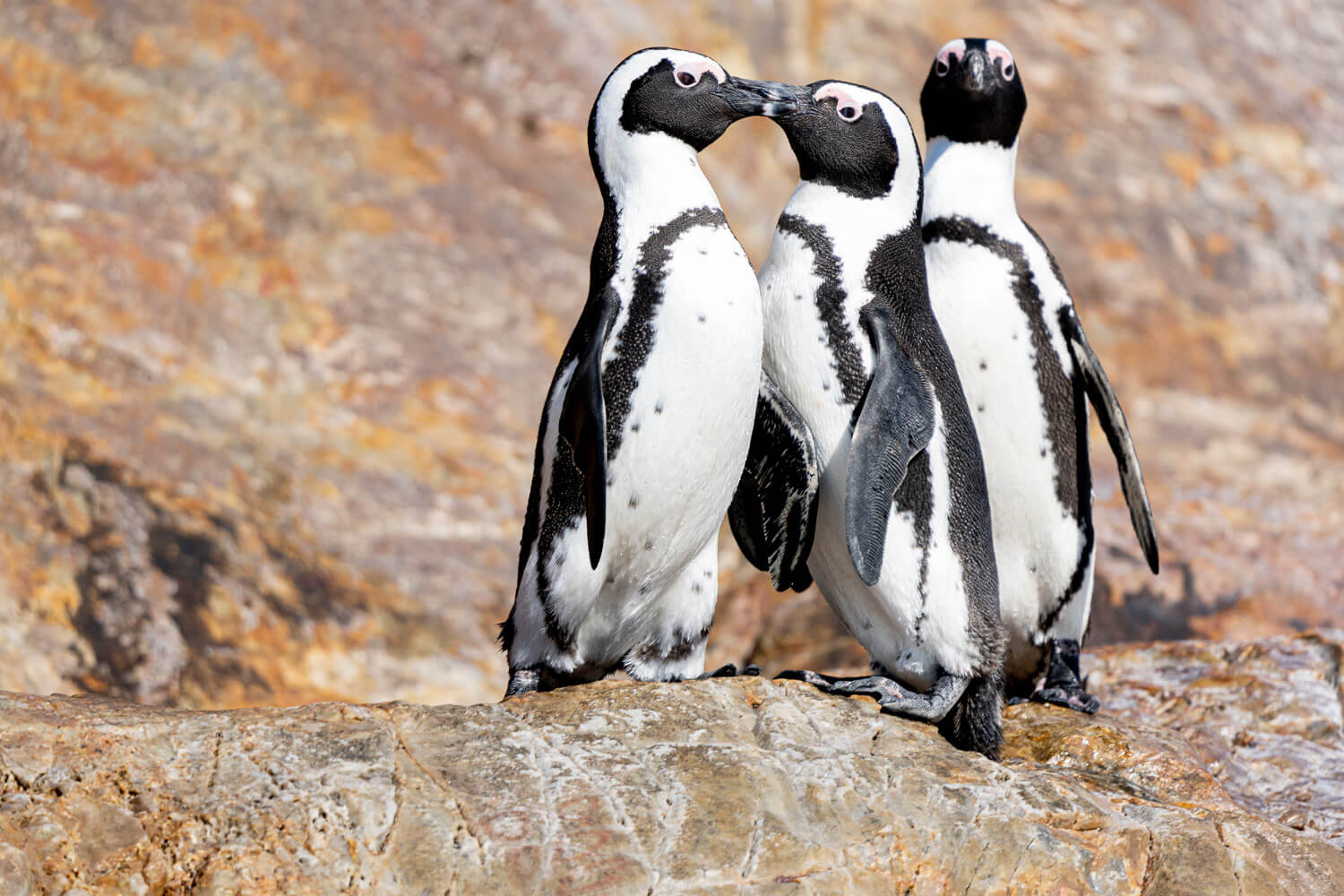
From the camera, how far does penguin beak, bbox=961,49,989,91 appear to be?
3143mm

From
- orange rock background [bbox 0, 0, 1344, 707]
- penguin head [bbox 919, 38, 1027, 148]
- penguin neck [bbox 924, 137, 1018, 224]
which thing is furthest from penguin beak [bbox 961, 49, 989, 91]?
orange rock background [bbox 0, 0, 1344, 707]

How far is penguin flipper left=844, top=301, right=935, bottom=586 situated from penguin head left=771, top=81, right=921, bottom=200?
392 millimetres

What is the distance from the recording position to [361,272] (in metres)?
5.75

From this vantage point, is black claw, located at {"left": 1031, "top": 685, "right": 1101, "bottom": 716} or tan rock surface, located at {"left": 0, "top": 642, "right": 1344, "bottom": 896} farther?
black claw, located at {"left": 1031, "top": 685, "right": 1101, "bottom": 716}

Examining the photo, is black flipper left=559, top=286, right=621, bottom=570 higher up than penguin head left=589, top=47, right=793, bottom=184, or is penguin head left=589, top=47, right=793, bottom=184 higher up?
penguin head left=589, top=47, right=793, bottom=184

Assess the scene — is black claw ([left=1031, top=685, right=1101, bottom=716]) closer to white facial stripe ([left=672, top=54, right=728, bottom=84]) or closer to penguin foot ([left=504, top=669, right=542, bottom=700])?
penguin foot ([left=504, top=669, right=542, bottom=700])

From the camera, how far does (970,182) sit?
10.2 feet

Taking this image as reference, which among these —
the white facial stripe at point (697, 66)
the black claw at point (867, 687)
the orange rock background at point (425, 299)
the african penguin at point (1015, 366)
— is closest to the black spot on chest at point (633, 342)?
the white facial stripe at point (697, 66)

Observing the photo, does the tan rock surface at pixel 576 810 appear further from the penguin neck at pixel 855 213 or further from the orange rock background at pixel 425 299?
the orange rock background at pixel 425 299

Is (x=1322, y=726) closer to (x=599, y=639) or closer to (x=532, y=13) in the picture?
(x=599, y=639)

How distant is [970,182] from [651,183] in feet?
2.86

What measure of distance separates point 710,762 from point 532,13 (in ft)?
17.5

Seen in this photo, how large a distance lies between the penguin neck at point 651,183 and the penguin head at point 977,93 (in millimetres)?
785

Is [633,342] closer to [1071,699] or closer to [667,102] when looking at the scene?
[667,102]
